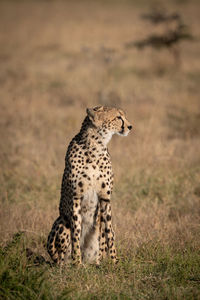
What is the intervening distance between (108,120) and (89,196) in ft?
1.69

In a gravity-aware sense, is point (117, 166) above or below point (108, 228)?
above

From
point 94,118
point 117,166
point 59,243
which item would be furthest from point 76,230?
point 117,166

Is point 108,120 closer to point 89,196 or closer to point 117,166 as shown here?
point 89,196

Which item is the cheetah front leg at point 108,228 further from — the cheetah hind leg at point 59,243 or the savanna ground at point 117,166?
the cheetah hind leg at point 59,243

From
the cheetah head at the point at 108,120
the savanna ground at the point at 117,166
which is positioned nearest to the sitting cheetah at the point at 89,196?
the cheetah head at the point at 108,120

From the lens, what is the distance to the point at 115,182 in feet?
15.1

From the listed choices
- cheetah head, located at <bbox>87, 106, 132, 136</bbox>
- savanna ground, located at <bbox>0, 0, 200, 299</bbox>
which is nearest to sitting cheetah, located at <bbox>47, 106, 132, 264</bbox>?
cheetah head, located at <bbox>87, 106, 132, 136</bbox>

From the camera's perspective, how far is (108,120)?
2977 mm

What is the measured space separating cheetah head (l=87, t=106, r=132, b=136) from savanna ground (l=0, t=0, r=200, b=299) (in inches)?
30.9

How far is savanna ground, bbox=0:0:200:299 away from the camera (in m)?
2.57

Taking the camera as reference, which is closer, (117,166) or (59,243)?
(59,243)

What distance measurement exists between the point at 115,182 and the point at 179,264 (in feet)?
6.14

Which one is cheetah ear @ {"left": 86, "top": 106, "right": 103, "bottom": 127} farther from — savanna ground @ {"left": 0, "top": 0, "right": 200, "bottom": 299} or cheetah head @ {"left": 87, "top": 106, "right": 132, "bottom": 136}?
savanna ground @ {"left": 0, "top": 0, "right": 200, "bottom": 299}

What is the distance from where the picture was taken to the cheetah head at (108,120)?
295cm
